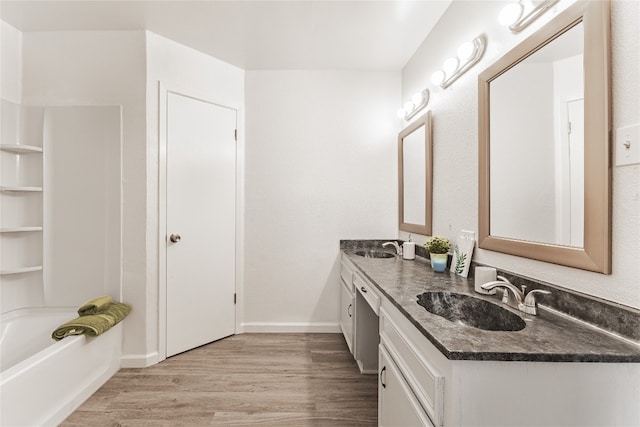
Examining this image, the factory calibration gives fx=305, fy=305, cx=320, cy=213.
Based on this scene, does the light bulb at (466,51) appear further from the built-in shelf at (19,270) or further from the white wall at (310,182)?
the built-in shelf at (19,270)

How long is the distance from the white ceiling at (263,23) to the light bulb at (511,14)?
77 centimetres

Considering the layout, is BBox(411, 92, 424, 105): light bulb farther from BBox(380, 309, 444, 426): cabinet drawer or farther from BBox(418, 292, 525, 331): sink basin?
BBox(380, 309, 444, 426): cabinet drawer

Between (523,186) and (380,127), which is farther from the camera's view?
(380,127)

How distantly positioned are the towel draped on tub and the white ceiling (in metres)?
2.00

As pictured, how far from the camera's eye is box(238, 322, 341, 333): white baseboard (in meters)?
2.89

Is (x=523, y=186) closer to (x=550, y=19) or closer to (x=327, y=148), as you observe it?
(x=550, y=19)

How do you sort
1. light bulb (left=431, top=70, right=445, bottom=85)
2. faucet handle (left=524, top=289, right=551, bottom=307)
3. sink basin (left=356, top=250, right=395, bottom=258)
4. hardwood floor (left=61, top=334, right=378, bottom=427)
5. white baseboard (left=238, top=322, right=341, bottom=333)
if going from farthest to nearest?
white baseboard (left=238, top=322, right=341, bottom=333) → sink basin (left=356, top=250, right=395, bottom=258) → light bulb (left=431, top=70, right=445, bottom=85) → hardwood floor (left=61, top=334, right=378, bottom=427) → faucet handle (left=524, top=289, right=551, bottom=307)

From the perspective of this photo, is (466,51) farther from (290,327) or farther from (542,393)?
(290,327)

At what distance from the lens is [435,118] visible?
2.16m

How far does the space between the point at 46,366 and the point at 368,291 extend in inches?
70.9

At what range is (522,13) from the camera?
4.17 feet

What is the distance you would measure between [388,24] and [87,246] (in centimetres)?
277

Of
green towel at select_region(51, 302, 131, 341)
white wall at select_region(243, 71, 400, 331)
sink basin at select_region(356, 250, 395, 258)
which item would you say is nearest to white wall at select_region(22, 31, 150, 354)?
green towel at select_region(51, 302, 131, 341)

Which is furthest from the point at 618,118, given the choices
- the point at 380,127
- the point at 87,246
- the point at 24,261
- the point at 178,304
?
the point at 24,261
